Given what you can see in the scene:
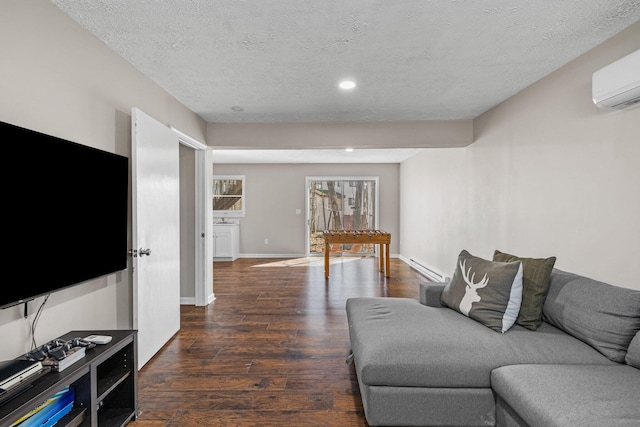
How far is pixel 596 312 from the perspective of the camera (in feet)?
5.86

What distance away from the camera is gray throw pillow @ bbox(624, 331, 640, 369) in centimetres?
158

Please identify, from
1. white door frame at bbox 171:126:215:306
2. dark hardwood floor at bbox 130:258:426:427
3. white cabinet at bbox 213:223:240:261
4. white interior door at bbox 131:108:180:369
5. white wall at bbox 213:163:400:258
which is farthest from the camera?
white wall at bbox 213:163:400:258

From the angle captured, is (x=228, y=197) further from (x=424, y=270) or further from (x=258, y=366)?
(x=258, y=366)

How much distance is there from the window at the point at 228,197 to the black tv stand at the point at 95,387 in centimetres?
624

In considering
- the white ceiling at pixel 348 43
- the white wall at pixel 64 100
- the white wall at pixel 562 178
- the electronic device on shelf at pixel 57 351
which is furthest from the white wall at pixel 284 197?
the electronic device on shelf at pixel 57 351

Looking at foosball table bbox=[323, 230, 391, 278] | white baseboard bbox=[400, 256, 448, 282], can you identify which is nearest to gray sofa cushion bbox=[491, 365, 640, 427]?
white baseboard bbox=[400, 256, 448, 282]

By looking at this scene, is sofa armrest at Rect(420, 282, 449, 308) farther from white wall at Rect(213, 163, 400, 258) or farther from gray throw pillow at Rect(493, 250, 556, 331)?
white wall at Rect(213, 163, 400, 258)

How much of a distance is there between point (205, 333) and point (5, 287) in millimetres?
2049

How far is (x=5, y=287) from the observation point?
4.42 ft

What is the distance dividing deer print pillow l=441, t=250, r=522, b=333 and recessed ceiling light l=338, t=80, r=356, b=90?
1.79 m

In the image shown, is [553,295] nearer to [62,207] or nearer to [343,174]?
[62,207]

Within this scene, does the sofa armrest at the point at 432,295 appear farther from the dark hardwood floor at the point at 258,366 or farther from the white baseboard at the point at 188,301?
the white baseboard at the point at 188,301

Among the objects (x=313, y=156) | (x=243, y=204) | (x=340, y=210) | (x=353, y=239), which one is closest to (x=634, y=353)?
(x=353, y=239)

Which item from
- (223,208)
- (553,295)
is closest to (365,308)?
(553,295)
